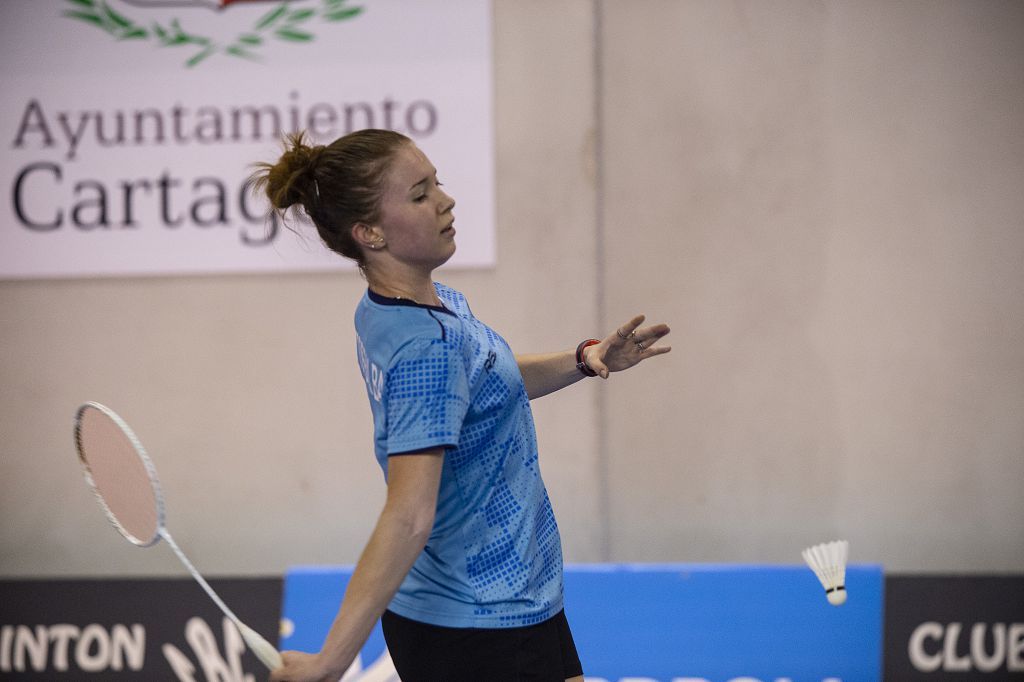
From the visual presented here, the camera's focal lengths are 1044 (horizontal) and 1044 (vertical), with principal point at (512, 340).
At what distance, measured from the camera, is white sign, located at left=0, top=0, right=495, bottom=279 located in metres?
3.49

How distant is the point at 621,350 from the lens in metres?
1.94

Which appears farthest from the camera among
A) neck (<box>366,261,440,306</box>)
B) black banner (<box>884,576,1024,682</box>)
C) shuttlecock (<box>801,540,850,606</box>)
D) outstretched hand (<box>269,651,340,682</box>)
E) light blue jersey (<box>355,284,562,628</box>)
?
black banner (<box>884,576,1024,682</box>)

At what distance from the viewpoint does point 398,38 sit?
350cm

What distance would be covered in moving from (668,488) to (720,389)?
374 millimetres

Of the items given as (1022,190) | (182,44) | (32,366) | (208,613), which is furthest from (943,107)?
(32,366)

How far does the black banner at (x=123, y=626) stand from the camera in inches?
140

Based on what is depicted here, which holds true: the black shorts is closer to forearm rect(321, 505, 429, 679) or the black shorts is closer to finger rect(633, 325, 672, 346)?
forearm rect(321, 505, 429, 679)

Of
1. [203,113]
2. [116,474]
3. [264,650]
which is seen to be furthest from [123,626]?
[264,650]

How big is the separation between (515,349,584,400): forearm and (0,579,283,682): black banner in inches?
75.6

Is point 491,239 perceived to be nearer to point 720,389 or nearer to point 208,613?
point 720,389

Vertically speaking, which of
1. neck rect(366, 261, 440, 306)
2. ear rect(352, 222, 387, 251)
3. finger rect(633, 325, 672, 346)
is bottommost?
finger rect(633, 325, 672, 346)

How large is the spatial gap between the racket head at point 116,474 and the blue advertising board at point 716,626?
4.05 ft

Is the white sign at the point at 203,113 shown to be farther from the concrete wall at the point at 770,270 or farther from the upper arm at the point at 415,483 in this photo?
the upper arm at the point at 415,483

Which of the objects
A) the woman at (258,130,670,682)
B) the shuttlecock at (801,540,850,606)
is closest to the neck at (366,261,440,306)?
the woman at (258,130,670,682)
